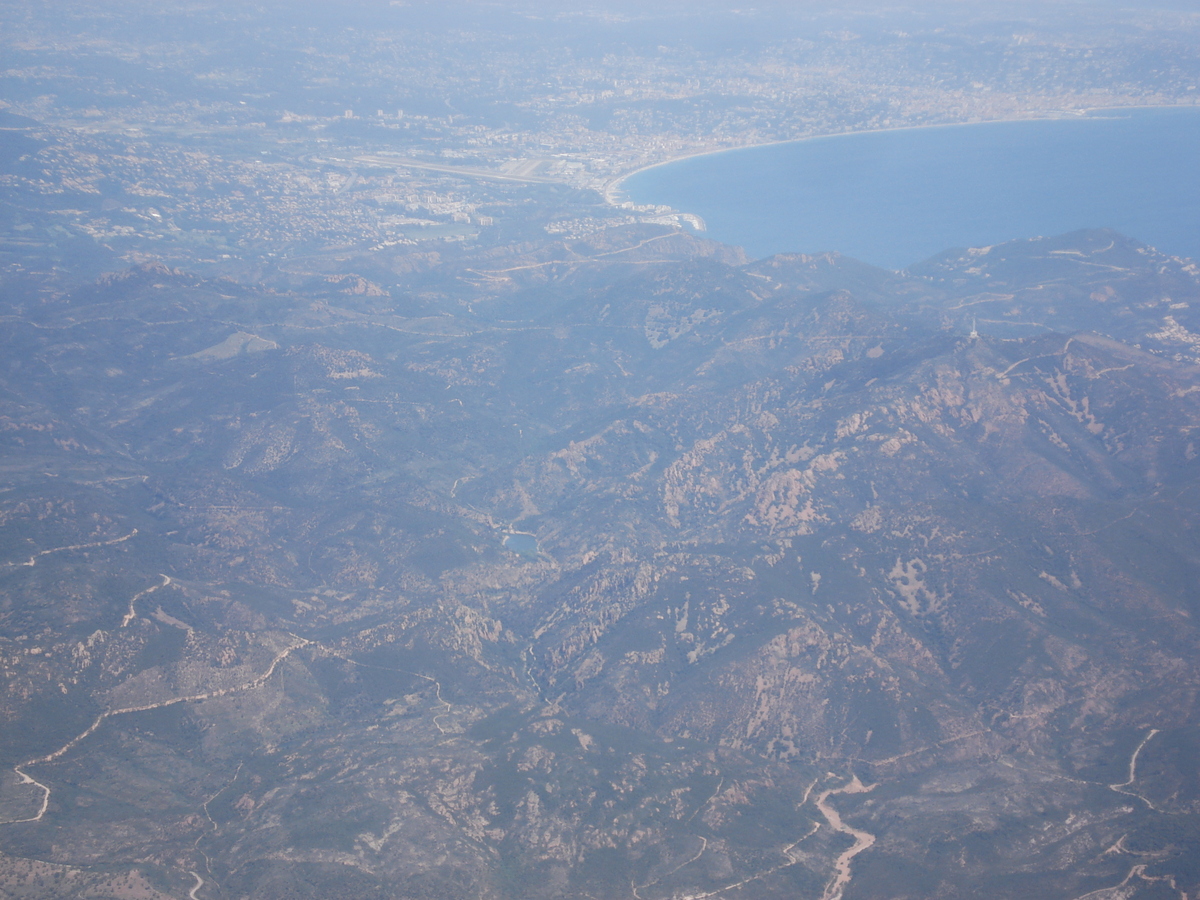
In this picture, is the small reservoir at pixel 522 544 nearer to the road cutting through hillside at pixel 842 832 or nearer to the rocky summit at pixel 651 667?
the rocky summit at pixel 651 667

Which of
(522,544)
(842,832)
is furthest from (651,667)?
(522,544)

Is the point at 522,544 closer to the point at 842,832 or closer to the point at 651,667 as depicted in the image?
the point at 651,667

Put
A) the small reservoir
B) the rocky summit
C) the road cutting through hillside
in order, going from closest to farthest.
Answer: the road cutting through hillside
the rocky summit
the small reservoir

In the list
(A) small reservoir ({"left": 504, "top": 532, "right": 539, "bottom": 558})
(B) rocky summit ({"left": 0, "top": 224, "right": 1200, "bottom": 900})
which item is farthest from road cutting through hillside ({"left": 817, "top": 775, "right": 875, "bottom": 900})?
(A) small reservoir ({"left": 504, "top": 532, "right": 539, "bottom": 558})

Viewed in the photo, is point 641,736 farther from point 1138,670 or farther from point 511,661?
point 1138,670

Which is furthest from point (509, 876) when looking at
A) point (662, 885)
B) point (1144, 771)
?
point (1144, 771)

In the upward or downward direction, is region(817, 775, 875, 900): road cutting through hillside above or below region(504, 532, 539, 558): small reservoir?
below

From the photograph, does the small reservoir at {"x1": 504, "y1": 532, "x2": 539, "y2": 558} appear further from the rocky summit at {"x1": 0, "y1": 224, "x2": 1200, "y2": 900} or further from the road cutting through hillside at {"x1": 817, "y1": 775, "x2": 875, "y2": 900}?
the road cutting through hillside at {"x1": 817, "y1": 775, "x2": 875, "y2": 900}

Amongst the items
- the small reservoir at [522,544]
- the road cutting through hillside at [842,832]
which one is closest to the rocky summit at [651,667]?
the road cutting through hillside at [842,832]

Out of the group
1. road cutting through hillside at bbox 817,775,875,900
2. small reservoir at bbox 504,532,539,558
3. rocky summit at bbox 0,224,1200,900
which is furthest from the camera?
small reservoir at bbox 504,532,539,558
